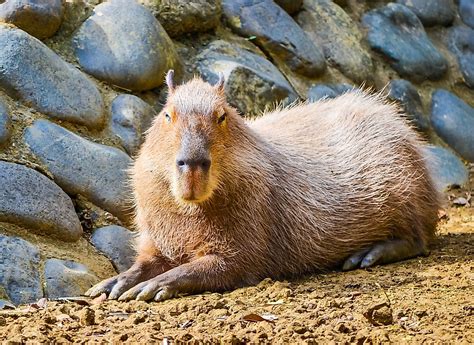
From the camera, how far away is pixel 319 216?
206 inches

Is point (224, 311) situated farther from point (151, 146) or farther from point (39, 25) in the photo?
point (39, 25)

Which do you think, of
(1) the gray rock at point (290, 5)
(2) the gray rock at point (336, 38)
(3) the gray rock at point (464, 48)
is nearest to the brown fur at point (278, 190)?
(2) the gray rock at point (336, 38)

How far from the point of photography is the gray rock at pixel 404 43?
316 inches

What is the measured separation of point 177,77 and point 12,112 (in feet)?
5.02

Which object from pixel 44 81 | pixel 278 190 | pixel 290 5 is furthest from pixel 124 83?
pixel 290 5

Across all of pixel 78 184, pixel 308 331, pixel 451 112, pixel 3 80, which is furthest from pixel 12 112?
pixel 451 112

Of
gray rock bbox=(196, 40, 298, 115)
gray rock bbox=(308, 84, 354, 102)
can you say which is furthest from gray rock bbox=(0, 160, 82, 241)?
gray rock bbox=(308, 84, 354, 102)

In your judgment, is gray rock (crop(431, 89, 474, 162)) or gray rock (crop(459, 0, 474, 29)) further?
gray rock (crop(459, 0, 474, 29))

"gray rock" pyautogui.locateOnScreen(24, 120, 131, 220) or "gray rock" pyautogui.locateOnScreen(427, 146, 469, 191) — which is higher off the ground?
"gray rock" pyautogui.locateOnScreen(24, 120, 131, 220)

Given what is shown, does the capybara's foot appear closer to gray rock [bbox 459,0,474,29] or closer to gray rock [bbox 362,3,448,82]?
gray rock [bbox 362,3,448,82]

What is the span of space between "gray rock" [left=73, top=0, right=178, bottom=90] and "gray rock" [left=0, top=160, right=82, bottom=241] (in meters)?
1.16

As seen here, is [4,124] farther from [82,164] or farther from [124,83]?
[124,83]

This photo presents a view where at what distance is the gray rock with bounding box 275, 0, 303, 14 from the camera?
7.53m

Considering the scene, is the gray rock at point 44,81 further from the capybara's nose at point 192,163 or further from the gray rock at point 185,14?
the capybara's nose at point 192,163
